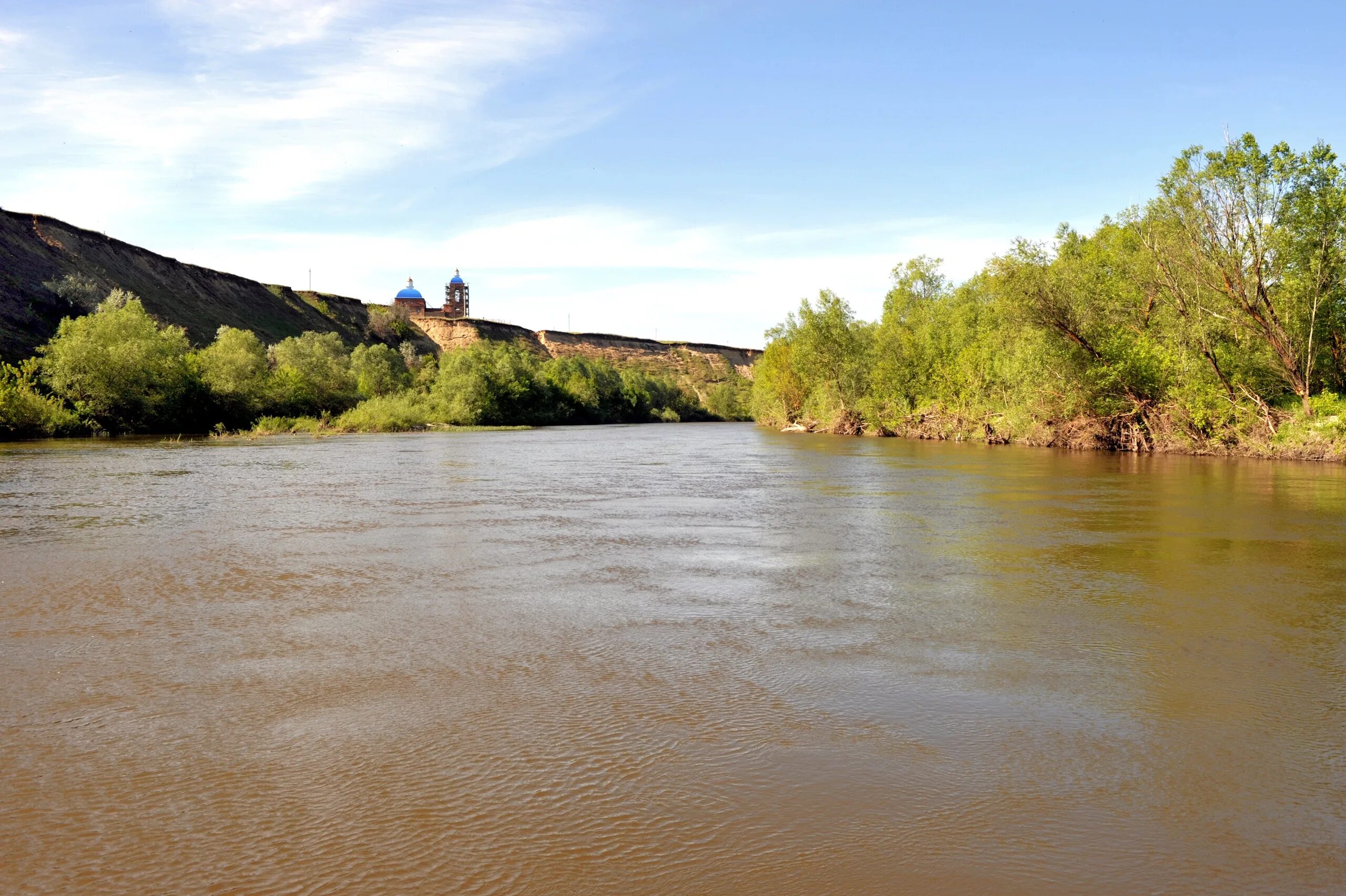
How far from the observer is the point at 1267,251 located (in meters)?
28.9

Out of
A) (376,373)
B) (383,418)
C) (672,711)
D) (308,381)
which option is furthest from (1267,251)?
(376,373)

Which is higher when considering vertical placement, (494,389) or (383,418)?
(494,389)

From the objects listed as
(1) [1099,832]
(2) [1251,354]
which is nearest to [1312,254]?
(2) [1251,354]

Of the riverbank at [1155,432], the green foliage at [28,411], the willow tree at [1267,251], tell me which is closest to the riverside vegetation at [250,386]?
the green foliage at [28,411]

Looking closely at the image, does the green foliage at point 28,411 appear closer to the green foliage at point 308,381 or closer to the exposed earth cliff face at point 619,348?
the green foliage at point 308,381

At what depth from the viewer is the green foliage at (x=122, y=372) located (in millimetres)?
42750

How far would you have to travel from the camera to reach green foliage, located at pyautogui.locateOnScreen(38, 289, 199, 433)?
42.8 m

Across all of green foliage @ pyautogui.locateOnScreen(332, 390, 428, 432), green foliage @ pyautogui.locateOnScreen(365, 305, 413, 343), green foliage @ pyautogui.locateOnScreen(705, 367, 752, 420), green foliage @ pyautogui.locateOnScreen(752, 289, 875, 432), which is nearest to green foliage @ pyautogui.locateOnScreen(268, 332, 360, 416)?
green foliage @ pyautogui.locateOnScreen(332, 390, 428, 432)

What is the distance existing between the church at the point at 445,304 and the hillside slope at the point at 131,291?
35.7m

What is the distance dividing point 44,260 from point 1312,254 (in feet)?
255

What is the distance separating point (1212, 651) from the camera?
22.4 feet

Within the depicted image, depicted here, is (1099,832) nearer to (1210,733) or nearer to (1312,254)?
(1210,733)

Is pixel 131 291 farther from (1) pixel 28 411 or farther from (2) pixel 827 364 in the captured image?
(2) pixel 827 364

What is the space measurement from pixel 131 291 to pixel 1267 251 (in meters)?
78.0
